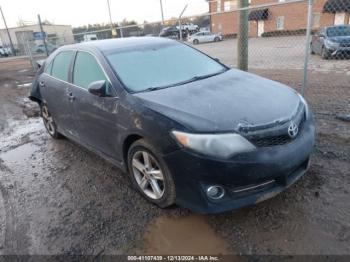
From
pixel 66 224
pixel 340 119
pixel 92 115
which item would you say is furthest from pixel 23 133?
pixel 340 119

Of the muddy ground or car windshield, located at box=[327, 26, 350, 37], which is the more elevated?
car windshield, located at box=[327, 26, 350, 37]

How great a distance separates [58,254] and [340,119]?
4.63 m

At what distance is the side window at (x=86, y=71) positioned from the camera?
11.2ft

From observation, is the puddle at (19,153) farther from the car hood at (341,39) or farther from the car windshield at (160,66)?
the car hood at (341,39)

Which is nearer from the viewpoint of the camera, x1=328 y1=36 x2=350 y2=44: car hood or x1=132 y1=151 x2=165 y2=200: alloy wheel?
A: x1=132 y1=151 x2=165 y2=200: alloy wheel

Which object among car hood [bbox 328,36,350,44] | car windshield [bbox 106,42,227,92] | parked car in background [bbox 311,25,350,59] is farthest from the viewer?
parked car in background [bbox 311,25,350,59]

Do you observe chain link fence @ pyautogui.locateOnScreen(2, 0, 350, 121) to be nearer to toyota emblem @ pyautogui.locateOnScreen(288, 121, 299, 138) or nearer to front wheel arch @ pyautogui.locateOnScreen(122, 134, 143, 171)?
toyota emblem @ pyautogui.locateOnScreen(288, 121, 299, 138)

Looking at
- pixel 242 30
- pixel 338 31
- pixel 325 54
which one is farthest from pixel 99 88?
pixel 338 31

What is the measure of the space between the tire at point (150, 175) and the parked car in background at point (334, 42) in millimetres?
10654

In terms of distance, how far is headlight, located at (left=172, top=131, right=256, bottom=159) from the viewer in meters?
2.30

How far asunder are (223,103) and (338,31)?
1210cm

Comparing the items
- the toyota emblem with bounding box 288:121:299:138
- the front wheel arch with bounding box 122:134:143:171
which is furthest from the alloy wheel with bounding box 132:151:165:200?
the toyota emblem with bounding box 288:121:299:138

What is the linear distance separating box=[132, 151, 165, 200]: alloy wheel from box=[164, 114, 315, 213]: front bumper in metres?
0.30

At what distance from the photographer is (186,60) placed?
3.74 m
